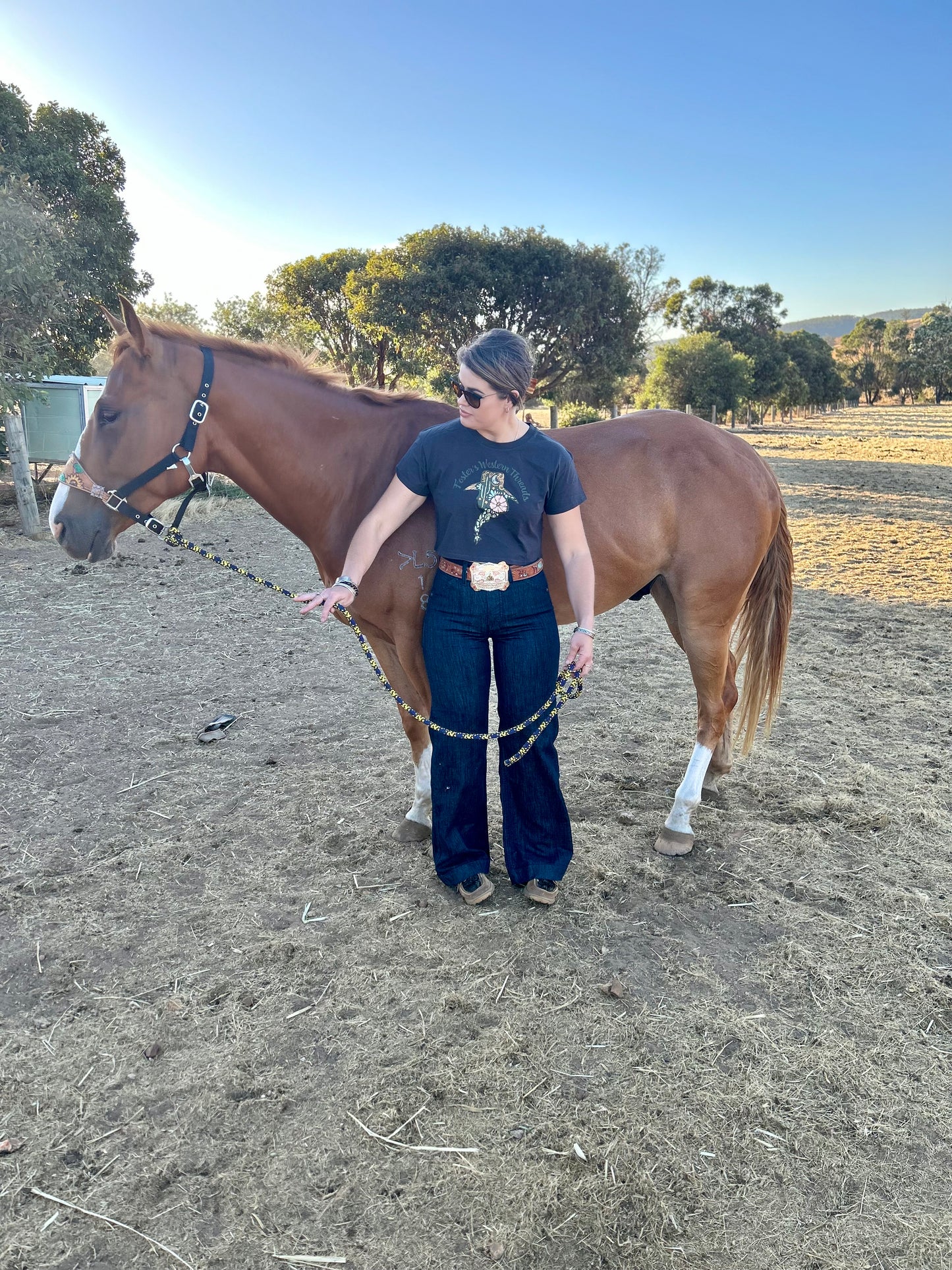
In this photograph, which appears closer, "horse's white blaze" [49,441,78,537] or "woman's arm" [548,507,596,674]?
"woman's arm" [548,507,596,674]

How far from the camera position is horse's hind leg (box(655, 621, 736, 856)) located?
3.28 metres

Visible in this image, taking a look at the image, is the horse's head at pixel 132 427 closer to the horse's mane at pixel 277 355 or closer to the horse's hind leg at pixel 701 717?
the horse's mane at pixel 277 355

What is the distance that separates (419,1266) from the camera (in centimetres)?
161

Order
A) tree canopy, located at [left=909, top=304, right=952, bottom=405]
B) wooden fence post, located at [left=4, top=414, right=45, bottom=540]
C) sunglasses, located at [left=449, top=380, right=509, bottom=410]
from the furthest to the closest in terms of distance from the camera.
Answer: tree canopy, located at [left=909, top=304, right=952, bottom=405] < wooden fence post, located at [left=4, top=414, right=45, bottom=540] < sunglasses, located at [left=449, top=380, right=509, bottom=410]

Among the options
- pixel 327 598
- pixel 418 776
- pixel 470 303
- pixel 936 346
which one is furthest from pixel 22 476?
pixel 936 346

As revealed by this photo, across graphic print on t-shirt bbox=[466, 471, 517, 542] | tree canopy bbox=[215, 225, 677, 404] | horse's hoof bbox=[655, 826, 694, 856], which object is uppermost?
tree canopy bbox=[215, 225, 677, 404]

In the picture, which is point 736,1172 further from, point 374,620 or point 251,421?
point 251,421

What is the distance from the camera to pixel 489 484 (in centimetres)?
253

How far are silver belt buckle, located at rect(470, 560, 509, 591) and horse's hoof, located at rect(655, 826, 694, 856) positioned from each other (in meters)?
1.50

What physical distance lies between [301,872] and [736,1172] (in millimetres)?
1956

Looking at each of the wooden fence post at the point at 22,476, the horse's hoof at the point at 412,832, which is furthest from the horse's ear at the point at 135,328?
the wooden fence post at the point at 22,476

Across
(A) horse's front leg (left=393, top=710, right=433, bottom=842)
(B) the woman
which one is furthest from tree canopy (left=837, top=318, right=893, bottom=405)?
(B) the woman

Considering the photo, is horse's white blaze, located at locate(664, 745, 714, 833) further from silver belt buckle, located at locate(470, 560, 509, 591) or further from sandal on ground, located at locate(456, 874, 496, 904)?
silver belt buckle, located at locate(470, 560, 509, 591)

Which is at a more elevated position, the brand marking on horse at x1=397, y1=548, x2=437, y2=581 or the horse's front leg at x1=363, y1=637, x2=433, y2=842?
the brand marking on horse at x1=397, y1=548, x2=437, y2=581
